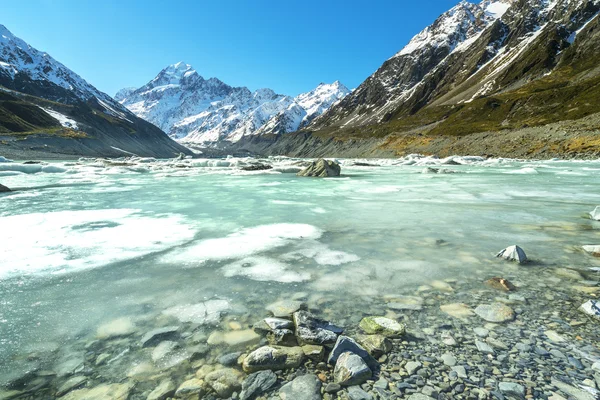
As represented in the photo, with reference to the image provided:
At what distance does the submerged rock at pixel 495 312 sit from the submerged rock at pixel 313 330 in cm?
169

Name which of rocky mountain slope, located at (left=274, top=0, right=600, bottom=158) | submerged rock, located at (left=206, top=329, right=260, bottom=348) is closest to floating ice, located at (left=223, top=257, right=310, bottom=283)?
submerged rock, located at (left=206, top=329, right=260, bottom=348)

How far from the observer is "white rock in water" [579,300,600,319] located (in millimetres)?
3316

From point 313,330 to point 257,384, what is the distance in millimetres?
782

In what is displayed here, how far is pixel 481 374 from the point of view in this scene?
8.30ft

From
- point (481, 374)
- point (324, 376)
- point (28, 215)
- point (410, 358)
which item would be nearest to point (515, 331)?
point (481, 374)

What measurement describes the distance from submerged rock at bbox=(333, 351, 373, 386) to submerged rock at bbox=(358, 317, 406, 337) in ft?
1.85

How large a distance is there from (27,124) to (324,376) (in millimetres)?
144522

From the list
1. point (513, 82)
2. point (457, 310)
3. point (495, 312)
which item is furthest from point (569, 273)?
point (513, 82)

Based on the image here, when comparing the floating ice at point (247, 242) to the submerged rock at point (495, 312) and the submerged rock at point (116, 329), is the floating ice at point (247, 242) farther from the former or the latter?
the submerged rock at point (495, 312)

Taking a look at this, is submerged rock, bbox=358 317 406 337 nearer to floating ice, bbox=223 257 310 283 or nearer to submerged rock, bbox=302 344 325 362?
submerged rock, bbox=302 344 325 362

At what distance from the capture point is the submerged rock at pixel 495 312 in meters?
3.39

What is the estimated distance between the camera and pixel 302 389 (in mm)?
2480

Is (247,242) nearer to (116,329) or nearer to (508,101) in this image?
(116,329)

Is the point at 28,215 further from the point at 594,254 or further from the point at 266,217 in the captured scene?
the point at 594,254
